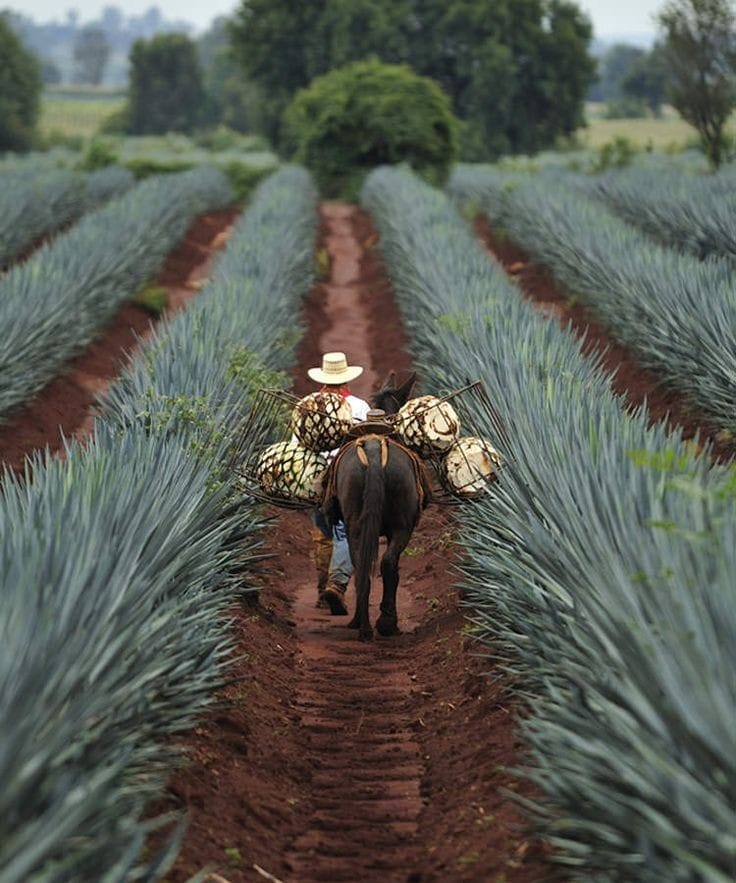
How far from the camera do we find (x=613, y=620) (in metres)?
5.54

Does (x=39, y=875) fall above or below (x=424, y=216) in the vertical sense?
above

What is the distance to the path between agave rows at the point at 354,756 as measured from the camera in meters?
5.66

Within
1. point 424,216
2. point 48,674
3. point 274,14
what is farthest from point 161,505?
point 274,14

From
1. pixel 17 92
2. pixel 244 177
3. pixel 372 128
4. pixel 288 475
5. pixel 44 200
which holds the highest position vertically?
pixel 288 475

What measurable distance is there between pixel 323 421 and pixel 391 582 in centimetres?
99

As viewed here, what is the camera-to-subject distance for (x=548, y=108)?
68.6m

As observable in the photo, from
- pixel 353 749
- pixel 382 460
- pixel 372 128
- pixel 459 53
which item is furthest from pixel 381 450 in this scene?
pixel 459 53

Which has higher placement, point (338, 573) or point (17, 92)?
point (338, 573)

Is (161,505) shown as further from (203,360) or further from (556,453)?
(203,360)

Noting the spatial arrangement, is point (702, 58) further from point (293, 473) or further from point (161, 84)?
point (161, 84)

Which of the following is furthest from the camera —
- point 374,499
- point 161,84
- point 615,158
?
point 161,84

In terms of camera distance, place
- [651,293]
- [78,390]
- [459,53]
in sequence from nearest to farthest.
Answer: [651,293], [78,390], [459,53]

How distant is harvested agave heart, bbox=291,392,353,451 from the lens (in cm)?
900

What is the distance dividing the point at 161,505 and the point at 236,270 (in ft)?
41.9
